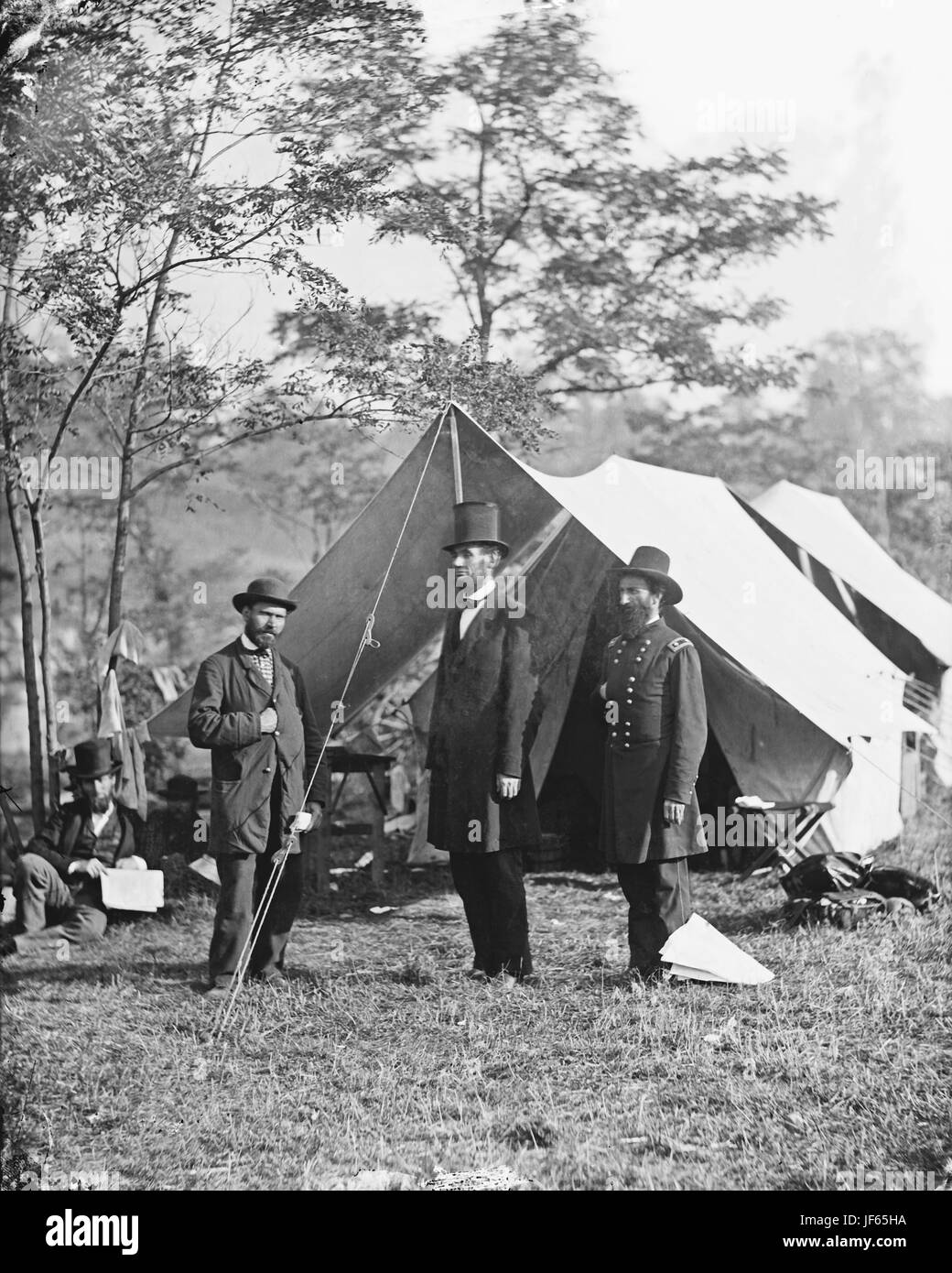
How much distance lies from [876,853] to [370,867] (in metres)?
2.75

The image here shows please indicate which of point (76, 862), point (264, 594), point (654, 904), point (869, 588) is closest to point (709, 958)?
point (654, 904)

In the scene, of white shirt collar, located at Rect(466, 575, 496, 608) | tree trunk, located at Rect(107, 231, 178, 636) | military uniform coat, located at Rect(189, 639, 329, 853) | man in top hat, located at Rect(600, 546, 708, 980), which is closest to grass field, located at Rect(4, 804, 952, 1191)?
man in top hat, located at Rect(600, 546, 708, 980)

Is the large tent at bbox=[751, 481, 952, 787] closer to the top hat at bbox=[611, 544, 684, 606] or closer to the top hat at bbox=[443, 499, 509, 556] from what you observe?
the top hat at bbox=[611, 544, 684, 606]

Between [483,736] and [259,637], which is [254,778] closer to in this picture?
[259,637]

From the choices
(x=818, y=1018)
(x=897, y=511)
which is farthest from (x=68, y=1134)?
(x=897, y=511)

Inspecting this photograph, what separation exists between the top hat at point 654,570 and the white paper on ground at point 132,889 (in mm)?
2493

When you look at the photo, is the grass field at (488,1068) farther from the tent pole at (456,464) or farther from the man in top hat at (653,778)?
the tent pole at (456,464)

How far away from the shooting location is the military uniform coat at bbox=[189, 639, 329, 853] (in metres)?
4.84

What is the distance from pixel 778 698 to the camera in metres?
Answer: 5.75

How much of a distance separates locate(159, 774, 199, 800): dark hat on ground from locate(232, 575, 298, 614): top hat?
2211 mm

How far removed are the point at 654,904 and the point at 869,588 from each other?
5588mm

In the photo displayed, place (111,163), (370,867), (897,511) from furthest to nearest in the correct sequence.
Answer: (897,511)
(370,867)
(111,163)
